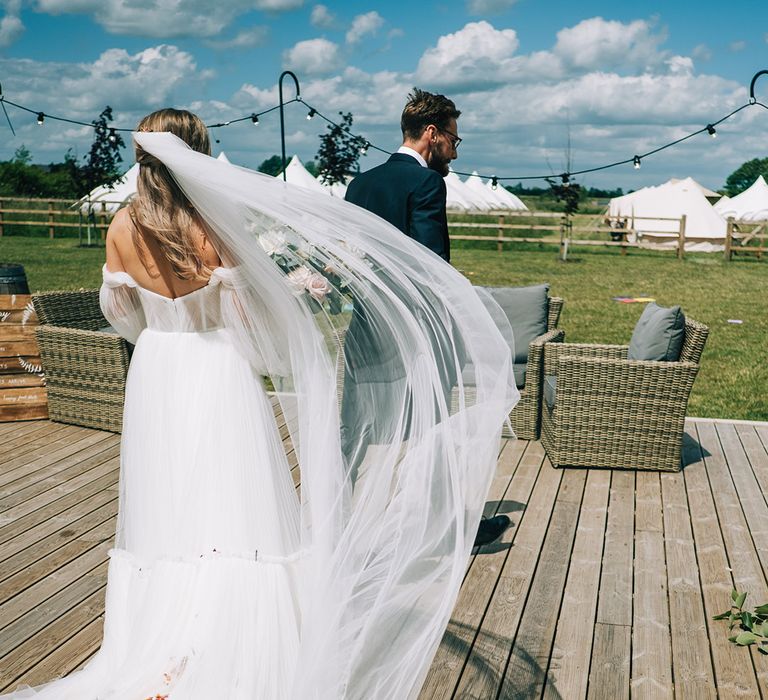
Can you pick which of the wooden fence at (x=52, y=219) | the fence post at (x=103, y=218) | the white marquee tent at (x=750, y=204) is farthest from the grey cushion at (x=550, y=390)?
the white marquee tent at (x=750, y=204)

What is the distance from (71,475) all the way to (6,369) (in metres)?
1.60

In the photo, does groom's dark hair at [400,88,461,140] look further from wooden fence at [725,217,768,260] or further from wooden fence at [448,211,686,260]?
wooden fence at [725,217,768,260]

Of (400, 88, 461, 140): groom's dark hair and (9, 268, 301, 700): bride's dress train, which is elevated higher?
(400, 88, 461, 140): groom's dark hair

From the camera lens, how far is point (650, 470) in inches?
204

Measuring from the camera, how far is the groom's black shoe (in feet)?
13.4

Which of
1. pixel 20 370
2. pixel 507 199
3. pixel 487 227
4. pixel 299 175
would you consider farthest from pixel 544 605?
pixel 507 199

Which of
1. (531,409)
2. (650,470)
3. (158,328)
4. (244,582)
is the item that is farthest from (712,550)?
(158,328)

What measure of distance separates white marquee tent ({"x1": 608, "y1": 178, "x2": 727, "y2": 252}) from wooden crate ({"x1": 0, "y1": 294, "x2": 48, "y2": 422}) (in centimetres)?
2310

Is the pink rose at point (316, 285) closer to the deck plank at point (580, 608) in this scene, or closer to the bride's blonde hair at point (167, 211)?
the bride's blonde hair at point (167, 211)

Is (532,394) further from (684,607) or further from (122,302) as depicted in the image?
(122,302)

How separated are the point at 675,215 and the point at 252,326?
3057 centimetres

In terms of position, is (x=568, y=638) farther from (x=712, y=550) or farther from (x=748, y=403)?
(x=748, y=403)

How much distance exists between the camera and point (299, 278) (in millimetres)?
2279

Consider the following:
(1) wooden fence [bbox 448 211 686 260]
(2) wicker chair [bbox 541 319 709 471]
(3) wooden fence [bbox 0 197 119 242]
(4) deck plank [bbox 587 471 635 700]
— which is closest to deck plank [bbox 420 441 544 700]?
(2) wicker chair [bbox 541 319 709 471]
